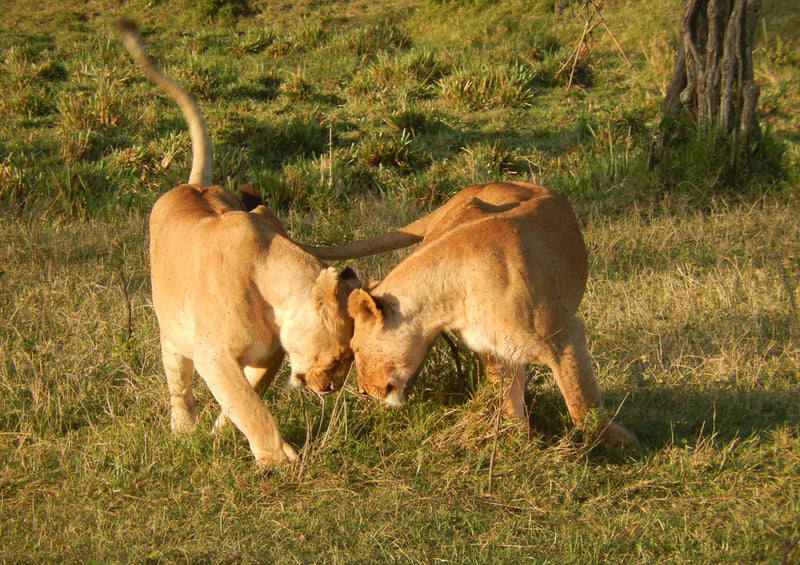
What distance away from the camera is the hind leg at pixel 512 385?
4.14 metres

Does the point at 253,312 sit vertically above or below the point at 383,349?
above

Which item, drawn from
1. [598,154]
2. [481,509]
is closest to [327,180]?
A: [598,154]

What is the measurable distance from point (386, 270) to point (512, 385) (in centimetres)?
279

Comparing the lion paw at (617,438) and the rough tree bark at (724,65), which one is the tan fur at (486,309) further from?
the rough tree bark at (724,65)

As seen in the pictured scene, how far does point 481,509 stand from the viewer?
3.73m

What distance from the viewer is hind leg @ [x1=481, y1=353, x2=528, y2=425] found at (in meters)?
4.14

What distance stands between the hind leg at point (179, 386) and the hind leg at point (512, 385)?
157 centimetres

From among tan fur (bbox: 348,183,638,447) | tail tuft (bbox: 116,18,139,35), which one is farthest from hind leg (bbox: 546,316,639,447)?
tail tuft (bbox: 116,18,139,35)

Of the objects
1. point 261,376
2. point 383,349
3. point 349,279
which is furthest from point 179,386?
point 383,349

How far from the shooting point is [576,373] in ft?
12.6

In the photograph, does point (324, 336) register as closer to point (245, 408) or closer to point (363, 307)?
point (363, 307)

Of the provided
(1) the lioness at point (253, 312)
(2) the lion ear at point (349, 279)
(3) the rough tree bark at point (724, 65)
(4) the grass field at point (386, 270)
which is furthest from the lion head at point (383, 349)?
(3) the rough tree bark at point (724, 65)

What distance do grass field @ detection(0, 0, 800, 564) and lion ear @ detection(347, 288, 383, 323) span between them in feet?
2.15

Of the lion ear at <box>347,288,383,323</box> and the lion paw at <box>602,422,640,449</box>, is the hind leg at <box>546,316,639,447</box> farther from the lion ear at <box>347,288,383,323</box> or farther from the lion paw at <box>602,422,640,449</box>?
the lion ear at <box>347,288,383,323</box>
